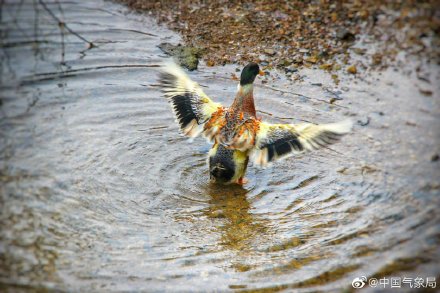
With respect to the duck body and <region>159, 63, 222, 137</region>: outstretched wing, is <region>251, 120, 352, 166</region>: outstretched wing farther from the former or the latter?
<region>159, 63, 222, 137</region>: outstretched wing

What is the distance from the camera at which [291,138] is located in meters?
6.20

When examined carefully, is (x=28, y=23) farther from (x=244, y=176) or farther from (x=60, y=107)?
(x=244, y=176)

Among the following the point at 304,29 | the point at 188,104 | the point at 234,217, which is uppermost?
the point at 304,29

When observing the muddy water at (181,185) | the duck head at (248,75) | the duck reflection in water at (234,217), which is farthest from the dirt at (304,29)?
the duck reflection in water at (234,217)

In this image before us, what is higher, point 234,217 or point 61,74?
point 61,74

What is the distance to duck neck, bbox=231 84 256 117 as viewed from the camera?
680cm

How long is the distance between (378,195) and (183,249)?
2.33 m

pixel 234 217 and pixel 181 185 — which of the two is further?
pixel 181 185

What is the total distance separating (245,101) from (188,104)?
0.71 metres

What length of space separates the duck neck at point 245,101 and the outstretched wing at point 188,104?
25cm

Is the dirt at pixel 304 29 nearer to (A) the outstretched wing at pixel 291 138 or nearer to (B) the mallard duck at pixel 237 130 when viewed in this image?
(B) the mallard duck at pixel 237 130

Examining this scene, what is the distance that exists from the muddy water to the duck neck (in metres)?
0.86

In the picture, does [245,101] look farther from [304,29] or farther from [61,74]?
[304,29]

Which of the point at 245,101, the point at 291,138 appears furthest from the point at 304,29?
the point at 291,138
